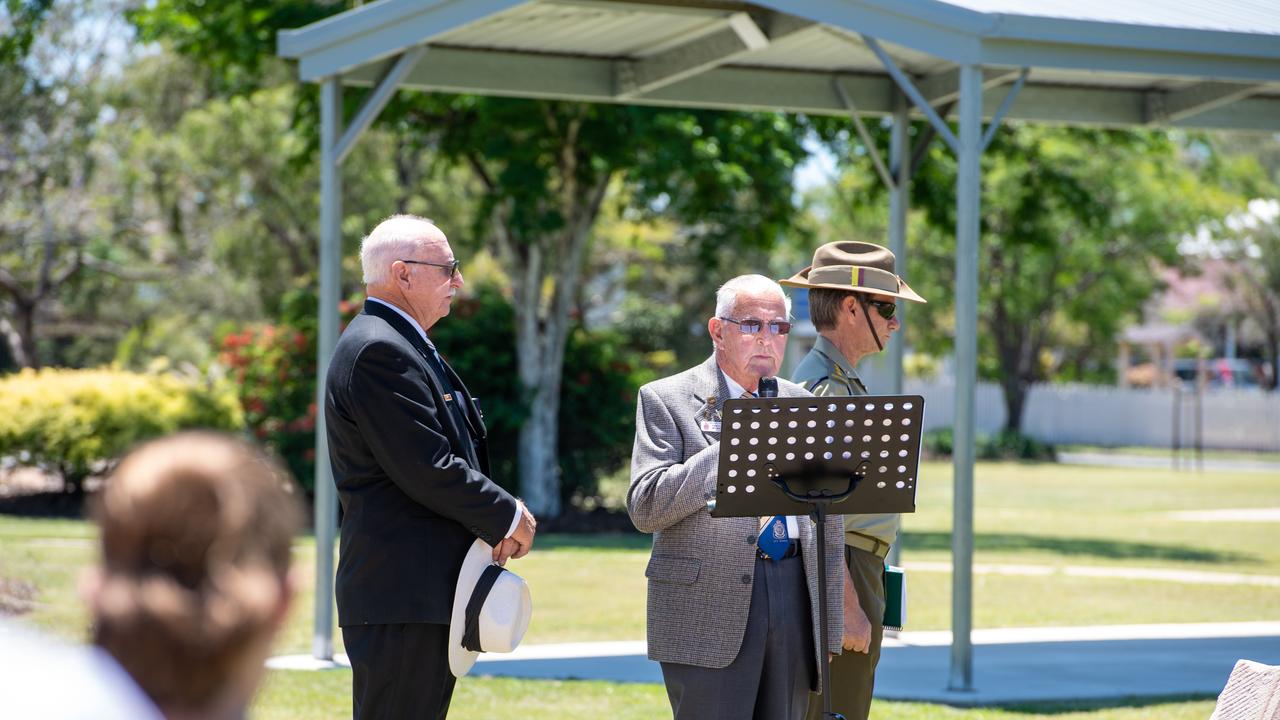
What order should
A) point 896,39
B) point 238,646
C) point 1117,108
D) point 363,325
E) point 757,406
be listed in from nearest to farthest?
1. point 238,646
2. point 757,406
3. point 363,325
4. point 896,39
5. point 1117,108

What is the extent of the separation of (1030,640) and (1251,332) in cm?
6221

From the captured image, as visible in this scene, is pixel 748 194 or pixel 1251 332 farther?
pixel 1251 332

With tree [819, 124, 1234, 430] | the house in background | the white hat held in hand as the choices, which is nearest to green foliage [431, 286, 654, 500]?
the white hat held in hand

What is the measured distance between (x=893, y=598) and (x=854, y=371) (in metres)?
0.86

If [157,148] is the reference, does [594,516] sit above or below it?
below

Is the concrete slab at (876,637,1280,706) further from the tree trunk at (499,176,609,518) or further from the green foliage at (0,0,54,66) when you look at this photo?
the green foliage at (0,0,54,66)

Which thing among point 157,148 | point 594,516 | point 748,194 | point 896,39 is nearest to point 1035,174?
point 748,194

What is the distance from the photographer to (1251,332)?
223 ft

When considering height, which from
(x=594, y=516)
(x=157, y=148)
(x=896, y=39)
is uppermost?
(x=157, y=148)

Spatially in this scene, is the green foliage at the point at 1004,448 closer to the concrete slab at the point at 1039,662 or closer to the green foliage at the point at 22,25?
the green foliage at the point at 22,25

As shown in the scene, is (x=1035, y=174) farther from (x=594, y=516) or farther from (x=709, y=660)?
(x=709, y=660)

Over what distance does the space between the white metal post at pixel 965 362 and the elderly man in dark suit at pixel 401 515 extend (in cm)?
419

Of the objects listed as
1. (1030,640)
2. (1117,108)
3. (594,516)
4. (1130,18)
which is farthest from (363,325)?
(594,516)

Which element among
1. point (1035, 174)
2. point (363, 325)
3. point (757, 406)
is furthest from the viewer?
point (1035, 174)
